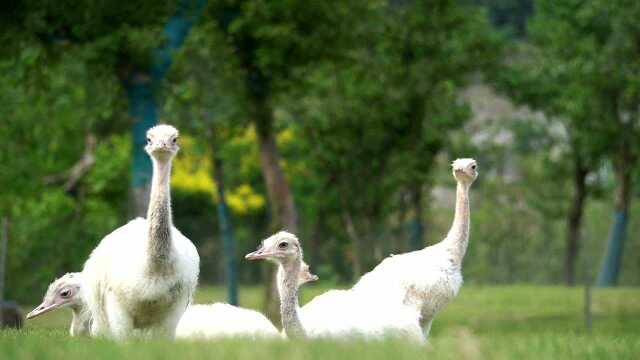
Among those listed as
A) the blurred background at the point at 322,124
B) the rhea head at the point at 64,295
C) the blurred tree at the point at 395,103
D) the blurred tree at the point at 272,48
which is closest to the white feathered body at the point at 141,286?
the rhea head at the point at 64,295

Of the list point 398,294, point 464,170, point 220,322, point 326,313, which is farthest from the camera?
point 464,170

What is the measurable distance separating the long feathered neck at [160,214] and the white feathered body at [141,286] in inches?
3.7

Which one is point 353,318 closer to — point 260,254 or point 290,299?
point 290,299

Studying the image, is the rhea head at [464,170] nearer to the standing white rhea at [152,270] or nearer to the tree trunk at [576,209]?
the standing white rhea at [152,270]

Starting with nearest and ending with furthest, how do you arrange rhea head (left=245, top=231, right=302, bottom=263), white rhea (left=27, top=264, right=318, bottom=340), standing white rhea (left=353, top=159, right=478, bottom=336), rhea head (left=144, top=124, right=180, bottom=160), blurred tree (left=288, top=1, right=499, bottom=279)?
rhea head (left=144, top=124, right=180, bottom=160) → rhea head (left=245, top=231, right=302, bottom=263) → white rhea (left=27, top=264, right=318, bottom=340) → standing white rhea (left=353, top=159, right=478, bottom=336) → blurred tree (left=288, top=1, right=499, bottom=279)

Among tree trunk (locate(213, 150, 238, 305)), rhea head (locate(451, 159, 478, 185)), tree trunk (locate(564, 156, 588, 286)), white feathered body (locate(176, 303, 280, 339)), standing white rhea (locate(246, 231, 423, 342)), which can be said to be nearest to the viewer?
standing white rhea (locate(246, 231, 423, 342))

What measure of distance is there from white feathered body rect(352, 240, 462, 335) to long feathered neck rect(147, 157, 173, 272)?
3518 mm

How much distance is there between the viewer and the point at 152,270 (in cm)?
1355

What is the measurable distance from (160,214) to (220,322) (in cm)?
233

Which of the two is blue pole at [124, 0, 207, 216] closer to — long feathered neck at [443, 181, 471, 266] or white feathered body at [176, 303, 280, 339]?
long feathered neck at [443, 181, 471, 266]

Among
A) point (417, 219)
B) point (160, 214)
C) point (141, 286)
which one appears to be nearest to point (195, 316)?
point (141, 286)

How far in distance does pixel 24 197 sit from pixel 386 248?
15.6m

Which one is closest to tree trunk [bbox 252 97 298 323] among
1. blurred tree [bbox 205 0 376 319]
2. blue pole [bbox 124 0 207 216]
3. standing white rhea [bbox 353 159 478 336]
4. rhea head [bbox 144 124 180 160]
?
blurred tree [bbox 205 0 376 319]

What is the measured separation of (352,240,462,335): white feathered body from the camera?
55.1 ft
